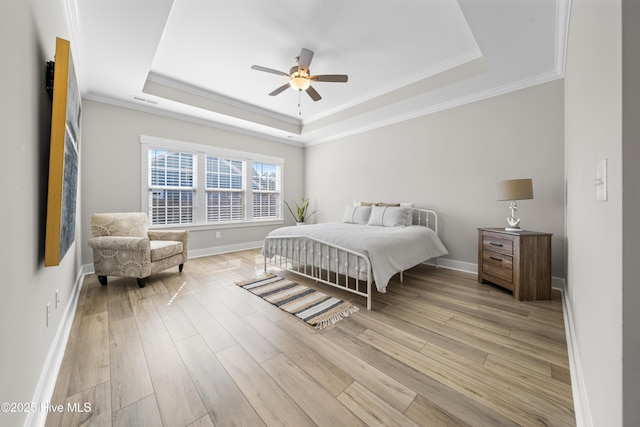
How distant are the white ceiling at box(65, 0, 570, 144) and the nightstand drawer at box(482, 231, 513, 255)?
6.35ft

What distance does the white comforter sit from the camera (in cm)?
243

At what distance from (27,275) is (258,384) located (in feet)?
4.17

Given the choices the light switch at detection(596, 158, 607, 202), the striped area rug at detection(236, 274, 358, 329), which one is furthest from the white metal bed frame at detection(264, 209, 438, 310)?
the light switch at detection(596, 158, 607, 202)

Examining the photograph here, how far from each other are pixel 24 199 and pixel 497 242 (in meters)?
3.90

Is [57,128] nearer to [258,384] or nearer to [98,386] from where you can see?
[98,386]

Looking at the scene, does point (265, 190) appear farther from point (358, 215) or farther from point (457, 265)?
point (457, 265)

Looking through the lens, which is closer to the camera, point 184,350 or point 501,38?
point 184,350

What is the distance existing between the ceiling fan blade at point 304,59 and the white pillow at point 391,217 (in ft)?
7.62

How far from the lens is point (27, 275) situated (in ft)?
3.75

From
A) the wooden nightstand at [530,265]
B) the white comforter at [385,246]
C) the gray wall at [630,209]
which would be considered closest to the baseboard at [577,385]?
the gray wall at [630,209]

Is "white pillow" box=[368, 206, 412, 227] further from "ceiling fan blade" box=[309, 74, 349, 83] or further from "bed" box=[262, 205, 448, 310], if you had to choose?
"ceiling fan blade" box=[309, 74, 349, 83]

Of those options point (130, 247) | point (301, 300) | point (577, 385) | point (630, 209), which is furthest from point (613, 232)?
point (130, 247)

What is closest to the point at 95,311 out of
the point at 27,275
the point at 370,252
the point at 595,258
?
the point at 27,275

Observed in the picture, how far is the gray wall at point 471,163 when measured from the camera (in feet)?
9.71
